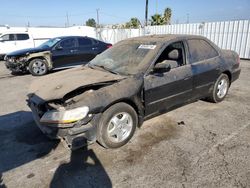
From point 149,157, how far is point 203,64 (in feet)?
7.56

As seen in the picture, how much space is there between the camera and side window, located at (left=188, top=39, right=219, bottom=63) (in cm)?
404

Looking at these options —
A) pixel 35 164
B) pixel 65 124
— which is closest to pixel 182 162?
pixel 65 124

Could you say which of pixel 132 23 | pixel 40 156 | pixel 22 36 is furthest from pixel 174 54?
pixel 132 23

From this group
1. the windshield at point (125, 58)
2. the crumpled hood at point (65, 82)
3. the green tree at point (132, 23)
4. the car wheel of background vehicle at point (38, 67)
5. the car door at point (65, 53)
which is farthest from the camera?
the green tree at point (132, 23)

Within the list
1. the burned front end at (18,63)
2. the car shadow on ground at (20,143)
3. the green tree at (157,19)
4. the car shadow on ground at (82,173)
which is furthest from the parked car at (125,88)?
the green tree at (157,19)

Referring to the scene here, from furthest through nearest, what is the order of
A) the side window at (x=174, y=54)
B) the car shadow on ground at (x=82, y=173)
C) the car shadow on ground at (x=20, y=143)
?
1. the side window at (x=174, y=54)
2. the car shadow on ground at (x=20, y=143)
3. the car shadow on ground at (x=82, y=173)

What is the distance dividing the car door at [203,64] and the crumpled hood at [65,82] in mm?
1672

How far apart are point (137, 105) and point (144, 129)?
697mm

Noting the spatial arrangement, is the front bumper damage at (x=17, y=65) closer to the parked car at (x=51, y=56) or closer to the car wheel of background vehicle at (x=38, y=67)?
the parked car at (x=51, y=56)

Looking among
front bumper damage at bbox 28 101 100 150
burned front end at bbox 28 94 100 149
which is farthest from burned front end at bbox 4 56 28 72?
front bumper damage at bbox 28 101 100 150

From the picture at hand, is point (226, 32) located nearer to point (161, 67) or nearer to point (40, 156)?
point (161, 67)

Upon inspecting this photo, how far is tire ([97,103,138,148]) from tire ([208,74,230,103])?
2328 millimetres

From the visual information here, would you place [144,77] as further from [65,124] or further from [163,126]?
[65,124]

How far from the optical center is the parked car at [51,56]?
8438 mm
